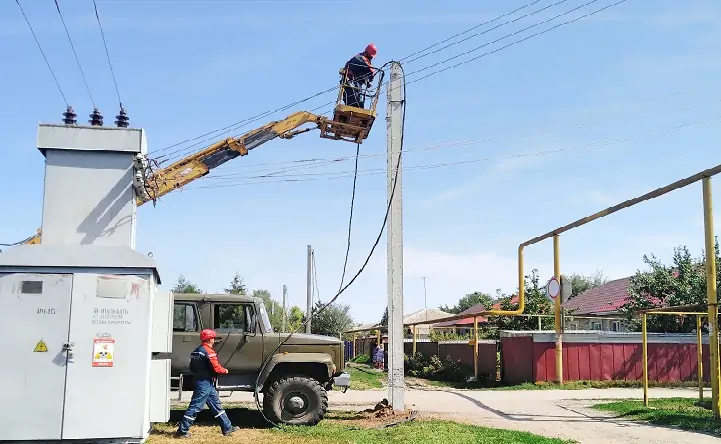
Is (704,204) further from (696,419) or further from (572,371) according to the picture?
(572,371)

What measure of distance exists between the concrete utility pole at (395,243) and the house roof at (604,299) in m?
28.1

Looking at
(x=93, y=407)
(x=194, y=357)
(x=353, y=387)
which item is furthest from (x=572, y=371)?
(x=93, y=407)

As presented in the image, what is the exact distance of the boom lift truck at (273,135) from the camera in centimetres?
1493

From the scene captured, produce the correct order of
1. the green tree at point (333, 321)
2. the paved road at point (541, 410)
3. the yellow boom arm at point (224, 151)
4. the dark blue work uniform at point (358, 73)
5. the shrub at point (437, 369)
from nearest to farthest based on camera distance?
the paved road at point (541, 410), the dark blue work uniform at point (358, 73), the yellow boom arm at point (224, 151), the shrub at point (437, 369), the green tree at point (333, 321)

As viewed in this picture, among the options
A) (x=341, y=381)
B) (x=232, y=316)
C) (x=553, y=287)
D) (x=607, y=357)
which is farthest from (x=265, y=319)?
(x=607, y=357)

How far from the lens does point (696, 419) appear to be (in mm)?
12070

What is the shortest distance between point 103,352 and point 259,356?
14.7 feet

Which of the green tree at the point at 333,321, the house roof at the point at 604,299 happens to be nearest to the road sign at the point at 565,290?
the house roof at the point at 604,299

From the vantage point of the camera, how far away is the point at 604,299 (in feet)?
145

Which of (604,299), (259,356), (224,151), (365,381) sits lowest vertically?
(365,381)

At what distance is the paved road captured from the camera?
36.6ft

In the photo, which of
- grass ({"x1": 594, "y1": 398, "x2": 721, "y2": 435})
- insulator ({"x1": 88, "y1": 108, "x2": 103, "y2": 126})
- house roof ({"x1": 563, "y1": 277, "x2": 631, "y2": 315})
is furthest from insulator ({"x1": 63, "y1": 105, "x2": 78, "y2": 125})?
house roof ({"x1": 563, "y1": 277, "x2": 631, "y2": 315})

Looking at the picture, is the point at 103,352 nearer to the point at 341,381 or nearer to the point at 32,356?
the point at 32,356

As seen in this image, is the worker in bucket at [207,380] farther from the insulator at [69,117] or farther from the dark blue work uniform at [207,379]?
the insulator at [69,117]
